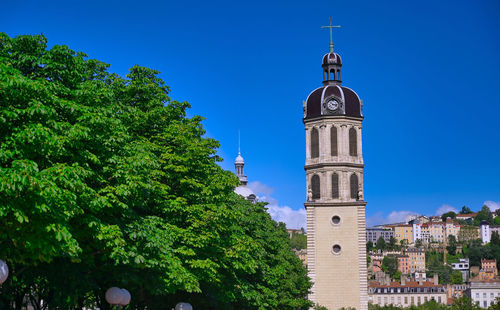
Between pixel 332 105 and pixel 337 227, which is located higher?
pixel 332 105

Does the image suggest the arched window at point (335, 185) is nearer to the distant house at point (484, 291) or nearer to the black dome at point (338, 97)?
the black dome at point (338, 97)

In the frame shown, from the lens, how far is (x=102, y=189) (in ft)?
71.2

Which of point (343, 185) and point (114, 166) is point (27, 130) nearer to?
point (114, 166)

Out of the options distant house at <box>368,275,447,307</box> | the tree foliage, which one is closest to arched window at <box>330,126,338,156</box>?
the tree foliage

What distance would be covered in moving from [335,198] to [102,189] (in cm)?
4335

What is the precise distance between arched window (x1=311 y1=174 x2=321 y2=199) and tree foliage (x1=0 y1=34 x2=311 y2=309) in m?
27.6

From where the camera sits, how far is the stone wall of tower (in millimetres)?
60625

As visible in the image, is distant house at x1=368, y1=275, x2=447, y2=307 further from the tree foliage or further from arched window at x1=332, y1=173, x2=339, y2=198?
the tree foliage

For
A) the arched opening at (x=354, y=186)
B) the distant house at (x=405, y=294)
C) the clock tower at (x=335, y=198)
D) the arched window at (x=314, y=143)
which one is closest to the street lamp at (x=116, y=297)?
the clock tower at (x=335, y=198)

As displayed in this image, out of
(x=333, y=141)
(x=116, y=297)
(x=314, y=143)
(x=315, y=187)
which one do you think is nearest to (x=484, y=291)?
(x=315, y=187)

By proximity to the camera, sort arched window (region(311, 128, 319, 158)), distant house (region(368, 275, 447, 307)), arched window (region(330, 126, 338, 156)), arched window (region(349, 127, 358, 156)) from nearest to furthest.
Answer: arched window (region(330, 126, 338, 156)), arched window (region(349, 127, 358, 156)), arched window (region(311, 128, 319, 158)), distant house (region(368, 275, 447, 307))

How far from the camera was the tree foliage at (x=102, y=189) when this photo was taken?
17984 millimetres

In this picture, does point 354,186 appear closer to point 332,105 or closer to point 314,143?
point 314,143

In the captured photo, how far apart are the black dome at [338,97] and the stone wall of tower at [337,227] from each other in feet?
2.65
